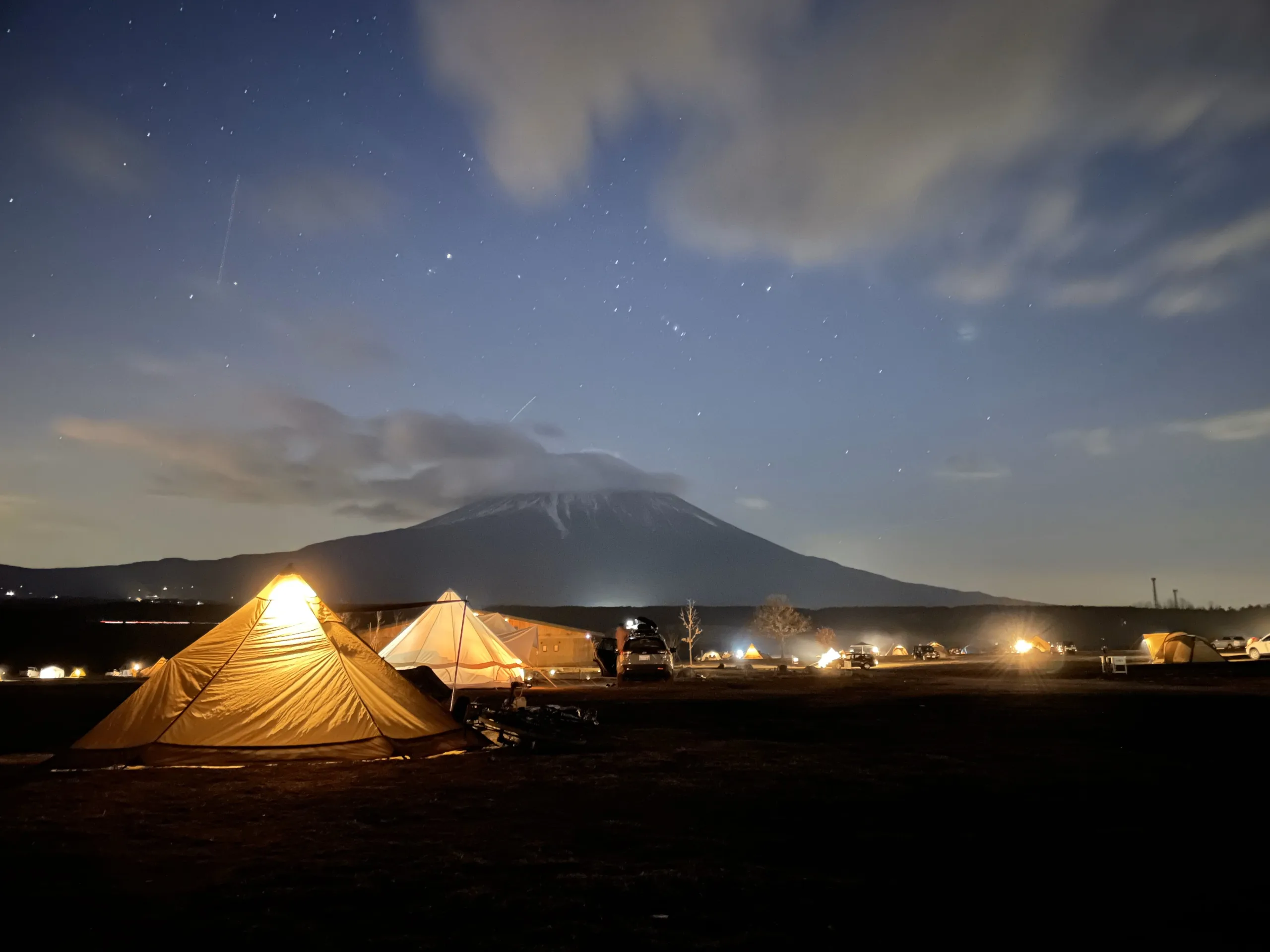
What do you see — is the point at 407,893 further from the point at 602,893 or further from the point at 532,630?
the point at 532,630

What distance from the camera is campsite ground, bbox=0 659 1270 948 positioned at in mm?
4785

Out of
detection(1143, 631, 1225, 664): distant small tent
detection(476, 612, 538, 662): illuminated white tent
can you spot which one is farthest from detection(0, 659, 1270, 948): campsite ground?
detection(1143, 631, 1225, 664): distant small tent

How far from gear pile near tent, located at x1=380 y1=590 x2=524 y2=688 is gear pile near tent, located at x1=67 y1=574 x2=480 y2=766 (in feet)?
46.6

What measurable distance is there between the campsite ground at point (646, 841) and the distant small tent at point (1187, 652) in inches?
1293

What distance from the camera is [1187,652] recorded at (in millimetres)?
40469

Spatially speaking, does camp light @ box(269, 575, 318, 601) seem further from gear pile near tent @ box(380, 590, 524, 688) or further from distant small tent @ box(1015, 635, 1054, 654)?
distant small tent @ box(1015, 635, 1054, 654)

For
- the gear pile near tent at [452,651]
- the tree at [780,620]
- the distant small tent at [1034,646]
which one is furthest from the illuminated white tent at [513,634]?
the tree at [780,620]

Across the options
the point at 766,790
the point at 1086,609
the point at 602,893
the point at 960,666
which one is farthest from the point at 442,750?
the point at 1086,609

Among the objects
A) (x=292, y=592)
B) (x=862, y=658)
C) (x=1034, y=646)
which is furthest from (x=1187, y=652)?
(x=292, y=592)

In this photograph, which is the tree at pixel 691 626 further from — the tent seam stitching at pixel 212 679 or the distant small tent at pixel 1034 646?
the tent seam stitching at pixel 212 679

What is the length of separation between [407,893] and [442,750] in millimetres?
6571

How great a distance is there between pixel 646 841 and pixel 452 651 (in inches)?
841

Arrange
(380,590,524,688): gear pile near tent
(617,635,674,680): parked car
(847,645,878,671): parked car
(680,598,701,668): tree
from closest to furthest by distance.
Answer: (380,590,524,688): gear pile near tent, (617,635,674,680): parked car, (847,645,878,671): parked car, (680,598,701,668): tree

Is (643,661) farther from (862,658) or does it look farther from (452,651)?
(862,658)
